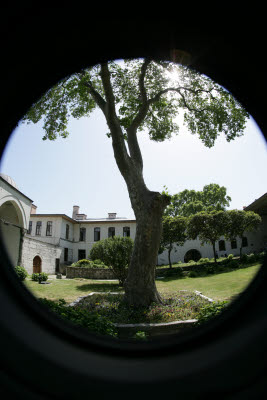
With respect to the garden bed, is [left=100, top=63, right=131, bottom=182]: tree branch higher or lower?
higher

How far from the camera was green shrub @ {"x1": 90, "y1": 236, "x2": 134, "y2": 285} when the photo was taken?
14.0 metres

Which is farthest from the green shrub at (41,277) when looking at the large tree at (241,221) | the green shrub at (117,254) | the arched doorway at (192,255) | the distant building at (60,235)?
the arched doorway at (192,255)

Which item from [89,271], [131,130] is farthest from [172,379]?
[89,271]

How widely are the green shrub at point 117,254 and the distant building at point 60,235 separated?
6757mm

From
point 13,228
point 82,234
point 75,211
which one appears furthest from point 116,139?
point 75,211

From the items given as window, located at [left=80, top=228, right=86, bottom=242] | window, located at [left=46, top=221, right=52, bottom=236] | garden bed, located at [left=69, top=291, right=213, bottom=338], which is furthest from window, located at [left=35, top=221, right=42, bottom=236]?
garden bed, located at [left=69, top=291, right=213, bottom=338]

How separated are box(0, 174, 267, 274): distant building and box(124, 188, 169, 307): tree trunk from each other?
1090 cm

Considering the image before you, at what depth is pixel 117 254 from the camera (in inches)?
557

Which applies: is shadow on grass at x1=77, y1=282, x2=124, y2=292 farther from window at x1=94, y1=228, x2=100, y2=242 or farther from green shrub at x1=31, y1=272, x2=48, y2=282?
window at x1=94, y1=228, x2=100, y2=242

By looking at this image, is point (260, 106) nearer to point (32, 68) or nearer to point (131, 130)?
point (32, 68)

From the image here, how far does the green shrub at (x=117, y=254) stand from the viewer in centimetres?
1402

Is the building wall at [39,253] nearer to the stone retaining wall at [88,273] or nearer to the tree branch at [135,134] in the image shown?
the stone retaining wall at [88,273]

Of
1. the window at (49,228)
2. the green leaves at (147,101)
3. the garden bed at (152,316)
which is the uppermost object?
the green leaves at (147,101)

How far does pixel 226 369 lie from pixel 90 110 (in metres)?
12.0
